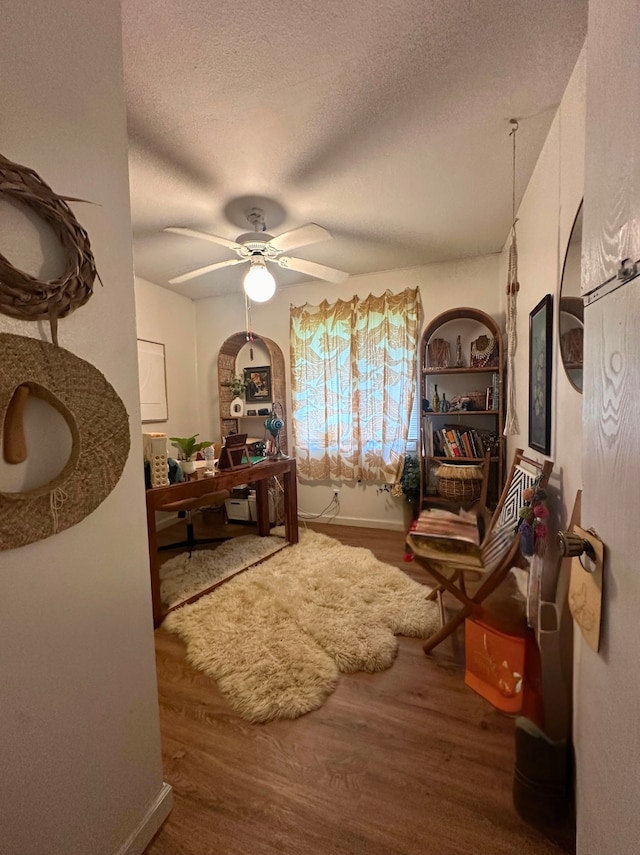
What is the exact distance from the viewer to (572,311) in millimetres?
1325

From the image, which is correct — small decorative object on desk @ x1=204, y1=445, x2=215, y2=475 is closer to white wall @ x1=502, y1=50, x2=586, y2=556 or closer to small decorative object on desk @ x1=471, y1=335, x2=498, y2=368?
white wall @ x1=502, y1=50, x2=586, y2=556

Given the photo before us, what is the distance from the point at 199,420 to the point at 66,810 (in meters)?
3.76

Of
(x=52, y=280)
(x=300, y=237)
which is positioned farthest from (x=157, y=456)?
(x=300, y=237)

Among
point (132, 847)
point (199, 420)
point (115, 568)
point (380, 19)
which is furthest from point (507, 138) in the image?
point (199, 420)

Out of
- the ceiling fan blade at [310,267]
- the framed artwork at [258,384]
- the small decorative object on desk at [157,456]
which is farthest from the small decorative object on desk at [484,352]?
the small decorative object on desk at [157,456]

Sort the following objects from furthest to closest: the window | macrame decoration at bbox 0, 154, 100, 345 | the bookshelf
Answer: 1. the window
2. the bookshelf
3. macrame decoration at bbox 0, 154, 100, 345

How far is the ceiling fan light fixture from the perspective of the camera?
2.27 meters

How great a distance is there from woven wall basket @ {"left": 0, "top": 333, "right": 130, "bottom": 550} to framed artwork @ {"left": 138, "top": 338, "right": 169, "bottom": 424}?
2.80 meters

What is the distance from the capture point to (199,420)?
4.31 meters

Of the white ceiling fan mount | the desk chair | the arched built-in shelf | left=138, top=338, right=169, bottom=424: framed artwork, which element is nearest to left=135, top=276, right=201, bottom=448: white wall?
left=138, top=338, right=169, bottom=424: framed artwork

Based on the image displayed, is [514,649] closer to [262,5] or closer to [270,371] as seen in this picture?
[262,5]

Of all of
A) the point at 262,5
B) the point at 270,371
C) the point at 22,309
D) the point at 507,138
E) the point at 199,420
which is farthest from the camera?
the point at 199,420

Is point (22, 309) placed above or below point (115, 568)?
above

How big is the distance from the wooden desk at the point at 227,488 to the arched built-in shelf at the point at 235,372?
32.0 inches
